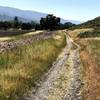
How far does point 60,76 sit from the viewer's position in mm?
24953

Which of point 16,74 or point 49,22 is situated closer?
point 16,74

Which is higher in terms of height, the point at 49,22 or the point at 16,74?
the point at 16,74

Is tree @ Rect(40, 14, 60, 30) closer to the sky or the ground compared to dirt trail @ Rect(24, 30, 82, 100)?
closer to the ground

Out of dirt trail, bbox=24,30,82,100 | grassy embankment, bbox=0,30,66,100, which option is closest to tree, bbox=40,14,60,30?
grassy embankment, bbox=0,30,66,100

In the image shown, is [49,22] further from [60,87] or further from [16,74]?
[60,87]

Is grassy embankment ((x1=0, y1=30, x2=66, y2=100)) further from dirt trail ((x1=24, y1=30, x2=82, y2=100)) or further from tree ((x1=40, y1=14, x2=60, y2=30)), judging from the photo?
tree ((x1=40, y1=14, x2=60, y2=30))

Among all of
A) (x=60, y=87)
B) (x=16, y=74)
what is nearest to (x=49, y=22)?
(x=16, y=74)

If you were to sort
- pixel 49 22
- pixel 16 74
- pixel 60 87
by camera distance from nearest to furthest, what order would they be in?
pixel 60 87
pixel 16 74
pixel 49 22

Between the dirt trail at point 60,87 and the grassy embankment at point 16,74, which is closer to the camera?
the grassy embankment at point 16,74

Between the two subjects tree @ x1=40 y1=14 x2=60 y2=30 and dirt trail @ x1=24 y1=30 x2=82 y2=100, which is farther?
tree @ x1=40 y1=14 x2=60 y2=30

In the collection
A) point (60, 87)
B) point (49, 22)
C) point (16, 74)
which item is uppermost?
point (16, 74)

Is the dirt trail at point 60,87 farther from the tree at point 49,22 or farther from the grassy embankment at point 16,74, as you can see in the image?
the tree at point 49,22

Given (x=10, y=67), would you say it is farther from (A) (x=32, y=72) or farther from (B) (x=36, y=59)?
(B) (x=36, y=59)

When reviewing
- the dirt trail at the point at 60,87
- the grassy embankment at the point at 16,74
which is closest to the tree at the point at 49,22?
the grassy embankment at the point at 16,74
